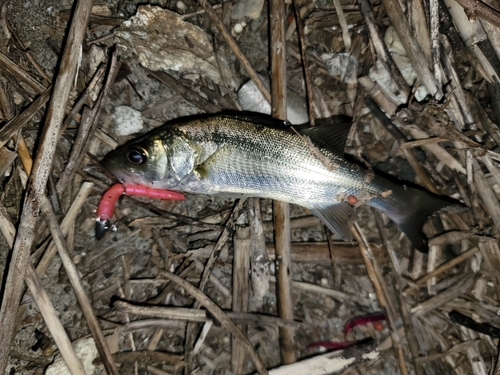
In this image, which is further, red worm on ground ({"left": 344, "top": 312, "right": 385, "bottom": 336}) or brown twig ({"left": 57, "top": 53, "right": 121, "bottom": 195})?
red worm on ground ({"left": 344, "top": 312, "right": 385, "bottom": 336})

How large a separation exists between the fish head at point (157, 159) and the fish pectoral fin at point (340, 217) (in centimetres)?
126

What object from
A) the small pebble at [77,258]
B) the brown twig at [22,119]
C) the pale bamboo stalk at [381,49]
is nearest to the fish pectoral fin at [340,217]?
the pale bamboo stalk at [381,49]

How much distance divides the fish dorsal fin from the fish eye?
1.35m

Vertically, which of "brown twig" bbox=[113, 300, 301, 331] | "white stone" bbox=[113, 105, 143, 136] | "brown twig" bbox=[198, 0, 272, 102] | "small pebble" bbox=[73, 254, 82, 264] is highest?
"brown twig" bbox=[198, 0, 272, 102]

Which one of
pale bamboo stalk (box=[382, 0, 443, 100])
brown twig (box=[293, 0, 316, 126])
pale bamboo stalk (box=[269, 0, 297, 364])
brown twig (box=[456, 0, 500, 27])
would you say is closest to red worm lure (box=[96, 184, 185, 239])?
pale bamboo stalk (box=[269, 0, 297, 364])

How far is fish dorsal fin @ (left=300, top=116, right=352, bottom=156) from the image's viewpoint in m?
Answer: 3.08

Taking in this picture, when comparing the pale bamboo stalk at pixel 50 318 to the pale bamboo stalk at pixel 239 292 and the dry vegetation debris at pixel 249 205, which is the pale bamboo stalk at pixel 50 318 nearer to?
the dry vegetation debris at pixel 249 205

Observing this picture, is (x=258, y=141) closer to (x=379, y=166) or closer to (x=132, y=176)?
(x=132, y=176)

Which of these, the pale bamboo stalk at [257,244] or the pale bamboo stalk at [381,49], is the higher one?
the pale bamboo stalk at [381,49]

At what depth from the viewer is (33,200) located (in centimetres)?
296

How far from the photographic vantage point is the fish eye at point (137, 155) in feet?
9.54

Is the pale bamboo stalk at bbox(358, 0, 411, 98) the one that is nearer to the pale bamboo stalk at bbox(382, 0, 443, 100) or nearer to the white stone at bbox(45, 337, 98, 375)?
the pale bamboo stalk at bbox(382, 0, 443, 100)

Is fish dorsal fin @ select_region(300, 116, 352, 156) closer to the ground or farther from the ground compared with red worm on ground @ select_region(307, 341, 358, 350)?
farther from the ground

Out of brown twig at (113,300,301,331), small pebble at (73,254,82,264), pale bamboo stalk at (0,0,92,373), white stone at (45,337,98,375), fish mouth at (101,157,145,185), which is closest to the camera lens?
pale bamboo stalk at (0,0,92,373)
